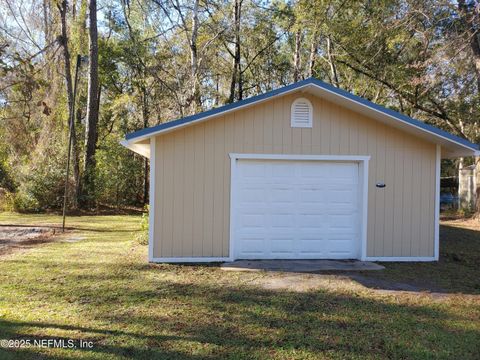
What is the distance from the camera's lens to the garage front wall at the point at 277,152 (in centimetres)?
785

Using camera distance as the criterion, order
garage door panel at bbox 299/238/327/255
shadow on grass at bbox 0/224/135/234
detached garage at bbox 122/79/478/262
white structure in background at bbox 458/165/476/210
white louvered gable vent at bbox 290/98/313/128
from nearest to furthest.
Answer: detached garage at bbox 122/79/478/262
white louvered gable vent at bbox 290/98/313/128
garage door panel at bbox 299/238/327/255
shadow on grass at bbox 0/224/135/234
white structure in background at bbox 458/165/476/210

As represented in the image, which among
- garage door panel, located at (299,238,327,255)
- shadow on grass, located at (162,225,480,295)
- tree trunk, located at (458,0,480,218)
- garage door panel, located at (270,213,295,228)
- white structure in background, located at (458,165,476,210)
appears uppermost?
tree trunk, located at (458,0,480,218)

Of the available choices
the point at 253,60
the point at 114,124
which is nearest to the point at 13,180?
the point at 114,124

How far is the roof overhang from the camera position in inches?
295

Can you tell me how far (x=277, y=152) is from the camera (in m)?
8.09

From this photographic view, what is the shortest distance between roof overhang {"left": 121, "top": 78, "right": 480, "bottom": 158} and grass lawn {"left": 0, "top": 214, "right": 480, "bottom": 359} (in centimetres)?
235

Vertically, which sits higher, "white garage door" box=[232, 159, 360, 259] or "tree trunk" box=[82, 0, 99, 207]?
"tree trunk" box=[82, 0, 99, 207]

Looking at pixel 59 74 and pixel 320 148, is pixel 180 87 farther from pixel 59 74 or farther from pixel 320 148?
pixel 320 148

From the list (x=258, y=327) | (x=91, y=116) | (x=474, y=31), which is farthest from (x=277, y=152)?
(x=91, y=116)

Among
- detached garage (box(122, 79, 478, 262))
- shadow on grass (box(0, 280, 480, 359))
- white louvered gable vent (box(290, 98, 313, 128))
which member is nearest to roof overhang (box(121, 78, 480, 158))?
detached garage (box(122, 79, 478, 262))

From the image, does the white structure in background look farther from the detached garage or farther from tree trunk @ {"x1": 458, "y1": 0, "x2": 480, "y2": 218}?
the detached garage

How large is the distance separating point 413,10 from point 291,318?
36.4 ft

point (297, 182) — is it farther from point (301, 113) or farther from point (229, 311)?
point (229, 311)

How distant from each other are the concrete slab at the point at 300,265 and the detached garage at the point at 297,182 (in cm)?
23
